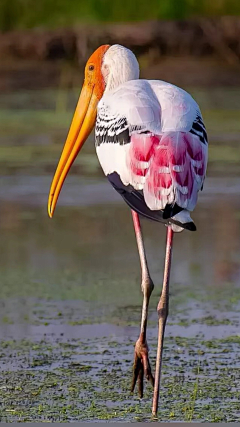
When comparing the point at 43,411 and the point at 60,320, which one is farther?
the point at 60,320

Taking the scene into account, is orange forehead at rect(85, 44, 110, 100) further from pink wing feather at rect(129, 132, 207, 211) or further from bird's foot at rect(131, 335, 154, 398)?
bird's foot at rect(131, 335, 154, 398)

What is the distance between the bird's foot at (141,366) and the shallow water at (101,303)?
0.06m

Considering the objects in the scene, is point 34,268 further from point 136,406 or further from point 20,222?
point 136,406

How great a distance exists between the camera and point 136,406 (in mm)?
5004

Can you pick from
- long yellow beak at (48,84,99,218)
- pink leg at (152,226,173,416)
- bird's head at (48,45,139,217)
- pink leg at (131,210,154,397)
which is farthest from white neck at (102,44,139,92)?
pink leg at (152,226,173,416)

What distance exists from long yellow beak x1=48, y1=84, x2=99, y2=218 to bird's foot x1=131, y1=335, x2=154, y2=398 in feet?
3.03

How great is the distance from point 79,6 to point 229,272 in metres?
10.1

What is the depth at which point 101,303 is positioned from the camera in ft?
21.7

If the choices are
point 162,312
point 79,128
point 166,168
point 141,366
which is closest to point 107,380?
point 141,366

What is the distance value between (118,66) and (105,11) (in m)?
11.1

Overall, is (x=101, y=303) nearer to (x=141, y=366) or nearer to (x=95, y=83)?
(x=95, y=83)

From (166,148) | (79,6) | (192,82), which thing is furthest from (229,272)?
(79,6)

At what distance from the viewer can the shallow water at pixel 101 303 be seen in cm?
504

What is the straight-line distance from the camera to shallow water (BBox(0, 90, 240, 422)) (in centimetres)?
504
